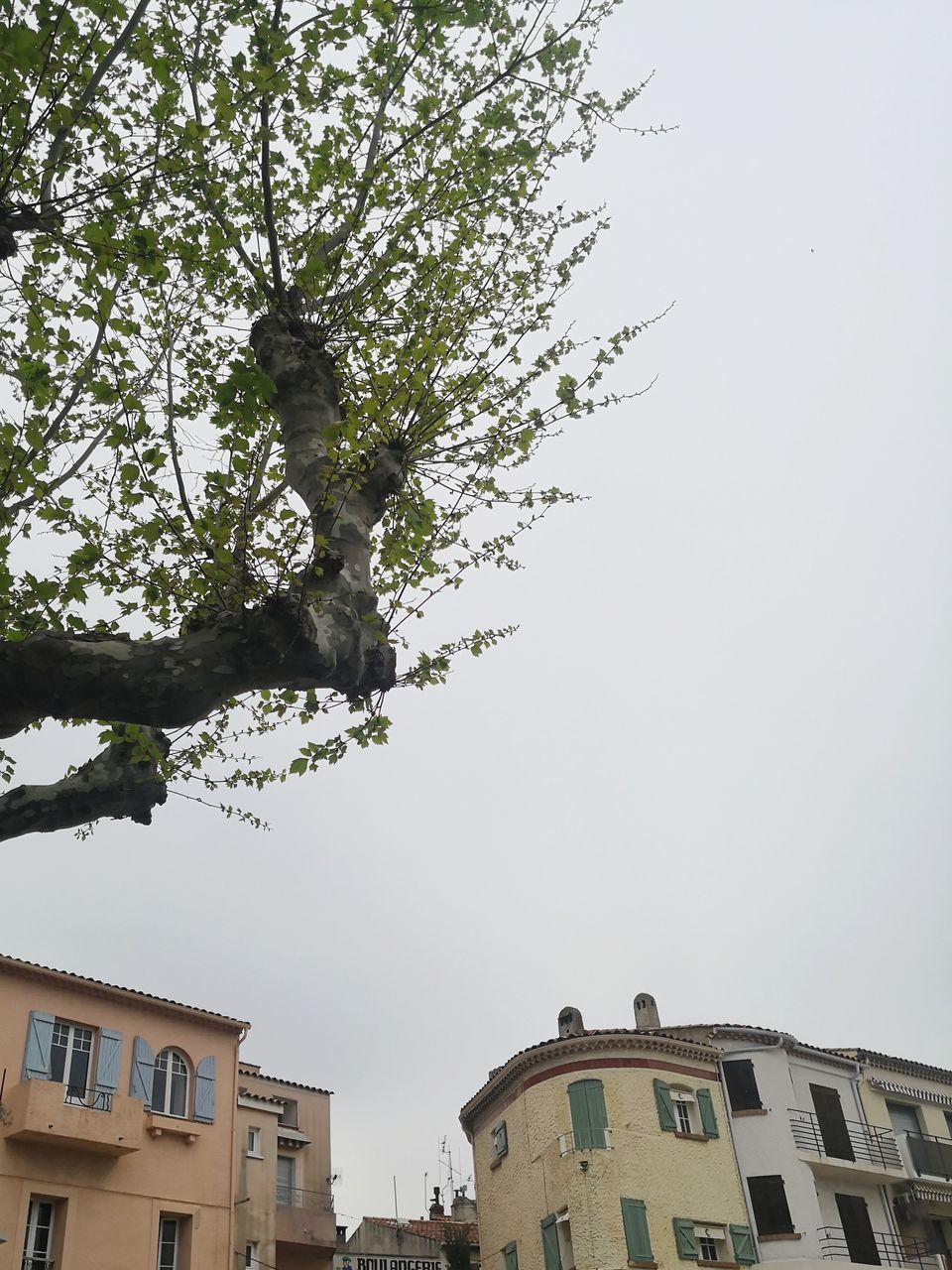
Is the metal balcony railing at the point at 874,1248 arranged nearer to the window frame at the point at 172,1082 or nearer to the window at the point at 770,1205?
the window at the point at 770,1205

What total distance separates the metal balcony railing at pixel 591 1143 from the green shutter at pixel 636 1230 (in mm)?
1306

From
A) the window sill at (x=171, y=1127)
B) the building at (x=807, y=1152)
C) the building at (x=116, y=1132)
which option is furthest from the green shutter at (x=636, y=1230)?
the window sill at (x=171, y=1127)

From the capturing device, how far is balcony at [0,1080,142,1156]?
18891mm

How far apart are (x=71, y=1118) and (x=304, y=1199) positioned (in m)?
10.6

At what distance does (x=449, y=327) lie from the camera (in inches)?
402

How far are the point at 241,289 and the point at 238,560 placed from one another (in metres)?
3.54

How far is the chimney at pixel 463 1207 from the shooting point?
39906 millimetres

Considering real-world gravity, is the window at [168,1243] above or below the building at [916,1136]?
below

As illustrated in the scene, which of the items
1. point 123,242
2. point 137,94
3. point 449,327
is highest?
point 137,94

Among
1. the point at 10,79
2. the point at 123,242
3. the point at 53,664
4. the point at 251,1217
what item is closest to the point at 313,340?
the point at 123,242

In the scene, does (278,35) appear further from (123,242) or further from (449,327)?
(449,327)

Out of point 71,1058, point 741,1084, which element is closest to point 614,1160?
point 741,1084

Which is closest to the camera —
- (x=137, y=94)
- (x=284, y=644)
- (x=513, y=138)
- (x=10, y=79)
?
(x=284, y=644)

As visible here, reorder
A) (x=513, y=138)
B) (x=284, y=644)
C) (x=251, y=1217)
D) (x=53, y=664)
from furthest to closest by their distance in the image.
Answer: (x=251, y=1217) → (x=513, y=138) → (x=284, y=644) → (x=53, y=664)
